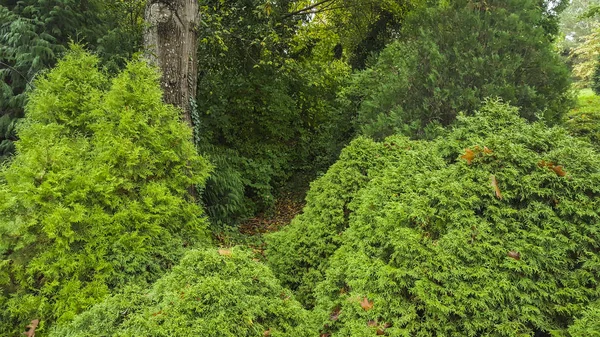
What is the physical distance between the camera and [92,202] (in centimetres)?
320

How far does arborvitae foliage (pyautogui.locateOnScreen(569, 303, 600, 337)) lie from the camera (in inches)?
83.0

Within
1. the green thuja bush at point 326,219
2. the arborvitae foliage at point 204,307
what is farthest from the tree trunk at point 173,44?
the arborvitae foliage at point 204,307

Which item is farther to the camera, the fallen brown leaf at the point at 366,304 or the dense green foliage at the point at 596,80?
the dense green foliage at the point at 596,80

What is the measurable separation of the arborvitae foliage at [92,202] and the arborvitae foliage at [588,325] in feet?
8.93

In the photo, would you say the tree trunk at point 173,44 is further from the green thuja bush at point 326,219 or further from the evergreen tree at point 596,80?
the evergreen tree at point 596,80

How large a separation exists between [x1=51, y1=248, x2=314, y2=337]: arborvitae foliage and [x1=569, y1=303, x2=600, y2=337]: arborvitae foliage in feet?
4.74

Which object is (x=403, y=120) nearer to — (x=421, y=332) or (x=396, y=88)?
(x=396, y=88)

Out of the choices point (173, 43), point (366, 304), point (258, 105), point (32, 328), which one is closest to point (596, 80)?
point (258, 105)

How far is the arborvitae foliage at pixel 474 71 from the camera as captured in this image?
4676 mm

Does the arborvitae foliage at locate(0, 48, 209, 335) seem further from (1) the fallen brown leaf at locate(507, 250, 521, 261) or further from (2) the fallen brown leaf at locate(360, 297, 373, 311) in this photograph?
(1) the fallen brown leaf at locate(507, 250, 521, 261)

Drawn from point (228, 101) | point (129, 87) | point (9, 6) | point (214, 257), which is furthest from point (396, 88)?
point (9, 6)

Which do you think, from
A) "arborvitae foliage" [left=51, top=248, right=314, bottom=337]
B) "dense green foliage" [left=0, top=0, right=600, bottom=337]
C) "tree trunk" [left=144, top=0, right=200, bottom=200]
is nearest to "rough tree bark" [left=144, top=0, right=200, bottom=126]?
"tree trunk" [left=144, top=0, right=200, bottom=200]

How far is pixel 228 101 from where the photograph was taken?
8.98 m

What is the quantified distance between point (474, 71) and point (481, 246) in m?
2.85
